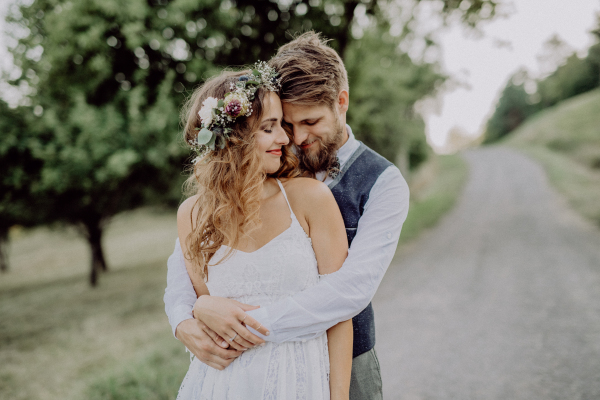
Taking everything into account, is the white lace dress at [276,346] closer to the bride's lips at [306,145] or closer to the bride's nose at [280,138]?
the bride's nose at [280,138]

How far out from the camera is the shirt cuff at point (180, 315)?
165 centimetres

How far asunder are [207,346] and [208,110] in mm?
948

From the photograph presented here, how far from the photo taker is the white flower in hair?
4.92 ft

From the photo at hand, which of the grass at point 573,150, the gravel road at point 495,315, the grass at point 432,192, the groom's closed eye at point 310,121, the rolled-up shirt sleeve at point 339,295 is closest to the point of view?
the rolled-up shirt sleeve at point 339,295

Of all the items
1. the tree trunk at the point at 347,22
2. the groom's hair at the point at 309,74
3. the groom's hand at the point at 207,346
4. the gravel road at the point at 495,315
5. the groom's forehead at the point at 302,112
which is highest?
the tree trunk at the point at 347,22

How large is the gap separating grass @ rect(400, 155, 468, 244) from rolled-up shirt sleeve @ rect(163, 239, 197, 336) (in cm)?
879

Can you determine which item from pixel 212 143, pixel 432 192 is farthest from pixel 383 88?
pixel 212 143

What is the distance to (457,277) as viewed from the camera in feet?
22.9

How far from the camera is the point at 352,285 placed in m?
1.42

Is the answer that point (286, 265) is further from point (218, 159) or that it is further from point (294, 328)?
point (218, 159)

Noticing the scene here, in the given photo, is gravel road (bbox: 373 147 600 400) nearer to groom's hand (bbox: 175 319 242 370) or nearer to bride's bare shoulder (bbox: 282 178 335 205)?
groom's hand (bbox: 175 319 242 370)

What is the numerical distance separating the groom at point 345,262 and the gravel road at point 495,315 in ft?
8.84

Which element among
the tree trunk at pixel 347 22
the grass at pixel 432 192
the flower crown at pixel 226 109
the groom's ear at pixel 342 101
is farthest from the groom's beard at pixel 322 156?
the grass at pixel 432 192

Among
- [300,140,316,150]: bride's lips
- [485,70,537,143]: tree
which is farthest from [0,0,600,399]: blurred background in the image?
[485,70,537,143]: tree
